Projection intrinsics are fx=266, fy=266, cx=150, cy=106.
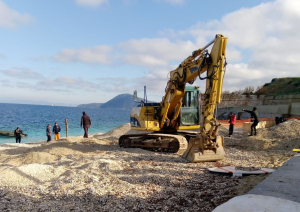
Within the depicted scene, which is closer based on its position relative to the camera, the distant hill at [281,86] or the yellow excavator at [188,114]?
the yellow excavator at [188,114]

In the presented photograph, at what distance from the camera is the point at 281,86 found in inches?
1655

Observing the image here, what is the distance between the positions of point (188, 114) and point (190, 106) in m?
0.40

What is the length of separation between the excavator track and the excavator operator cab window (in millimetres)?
Answer: 1170

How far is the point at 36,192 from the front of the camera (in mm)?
5711

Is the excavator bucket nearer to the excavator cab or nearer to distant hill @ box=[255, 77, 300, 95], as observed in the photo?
the excavator cab

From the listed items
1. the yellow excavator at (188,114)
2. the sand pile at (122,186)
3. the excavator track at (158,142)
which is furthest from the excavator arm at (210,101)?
the excavator track at (158,142)

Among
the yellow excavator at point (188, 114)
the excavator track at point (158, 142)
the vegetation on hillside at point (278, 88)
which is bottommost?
the excavator track at point (158, 142)

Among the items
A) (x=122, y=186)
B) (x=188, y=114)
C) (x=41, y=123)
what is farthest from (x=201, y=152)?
(x=41, y=123)

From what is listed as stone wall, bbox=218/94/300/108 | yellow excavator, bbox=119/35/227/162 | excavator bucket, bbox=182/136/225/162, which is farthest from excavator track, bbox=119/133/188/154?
stone wall, bbox=218/94/300/108

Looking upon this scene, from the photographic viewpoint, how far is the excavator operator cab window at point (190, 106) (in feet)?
39.9

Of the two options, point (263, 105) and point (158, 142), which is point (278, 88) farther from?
point (158, 142)

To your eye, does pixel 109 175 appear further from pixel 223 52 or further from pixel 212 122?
pixel 223 52

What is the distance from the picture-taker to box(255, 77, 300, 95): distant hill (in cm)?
3948

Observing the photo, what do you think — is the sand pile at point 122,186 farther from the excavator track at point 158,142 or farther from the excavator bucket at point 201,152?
the excavator track at point 158,142
